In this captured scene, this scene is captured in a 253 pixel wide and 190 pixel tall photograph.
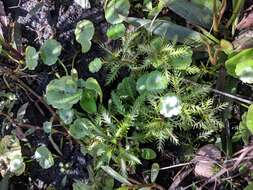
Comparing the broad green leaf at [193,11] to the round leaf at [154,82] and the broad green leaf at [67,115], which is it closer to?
the round leaf at [154,82]

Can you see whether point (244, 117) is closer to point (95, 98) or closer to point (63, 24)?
point (95, 98)

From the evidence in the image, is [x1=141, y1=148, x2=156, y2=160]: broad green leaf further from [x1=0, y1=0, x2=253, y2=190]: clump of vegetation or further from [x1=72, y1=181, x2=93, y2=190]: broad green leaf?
[x1=72, y1=181, x2=93, y2=190]: broad green leaf

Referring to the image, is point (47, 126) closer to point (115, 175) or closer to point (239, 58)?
point (115, 175)

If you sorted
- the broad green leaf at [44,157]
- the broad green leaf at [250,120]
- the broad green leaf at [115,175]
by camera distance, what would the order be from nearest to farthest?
the broad green leaf at [250,120], the broad green leaf at [115,175], the broad green leaf at [44,157]

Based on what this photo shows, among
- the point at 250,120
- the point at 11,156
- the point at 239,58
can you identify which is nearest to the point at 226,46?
the point at 239,58

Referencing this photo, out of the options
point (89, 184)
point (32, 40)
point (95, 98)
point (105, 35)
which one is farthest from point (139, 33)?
point (89, 184)

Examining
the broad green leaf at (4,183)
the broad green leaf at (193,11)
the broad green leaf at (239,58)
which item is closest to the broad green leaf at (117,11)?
the broad green leaf at (193,11)
